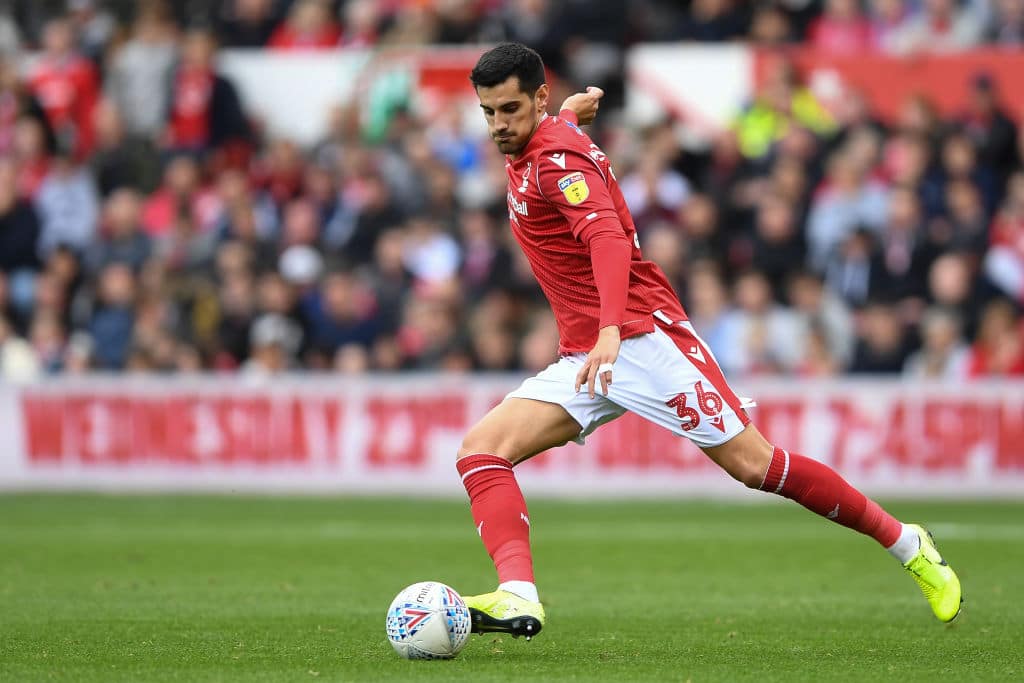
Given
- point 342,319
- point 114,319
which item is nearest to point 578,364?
point 342,319

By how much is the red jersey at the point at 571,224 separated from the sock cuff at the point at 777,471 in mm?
686

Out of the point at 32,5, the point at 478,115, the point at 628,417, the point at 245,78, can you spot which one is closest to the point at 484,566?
the point at 628,417

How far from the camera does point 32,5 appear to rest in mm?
21000

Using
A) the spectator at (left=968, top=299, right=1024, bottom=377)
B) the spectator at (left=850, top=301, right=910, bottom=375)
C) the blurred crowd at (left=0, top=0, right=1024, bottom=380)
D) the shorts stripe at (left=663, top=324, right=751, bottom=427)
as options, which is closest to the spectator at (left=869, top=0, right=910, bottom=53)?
the blurred crowd at (left=0, top=0, right=1024, bottom=380)

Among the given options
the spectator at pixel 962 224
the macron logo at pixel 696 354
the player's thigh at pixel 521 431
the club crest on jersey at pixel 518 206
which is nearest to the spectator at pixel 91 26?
the spectator at pixel 962 224

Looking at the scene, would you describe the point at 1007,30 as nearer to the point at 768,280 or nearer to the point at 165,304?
the point at 768,280

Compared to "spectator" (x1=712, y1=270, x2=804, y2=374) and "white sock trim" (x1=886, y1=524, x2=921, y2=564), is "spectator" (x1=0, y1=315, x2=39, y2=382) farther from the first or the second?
"white sock trim" (x1=886, y1=524, x2=921, y2=564)

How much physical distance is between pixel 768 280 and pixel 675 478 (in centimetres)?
215

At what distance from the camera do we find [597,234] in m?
6.33

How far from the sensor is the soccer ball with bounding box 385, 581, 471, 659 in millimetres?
6191

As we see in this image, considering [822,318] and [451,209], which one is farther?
[451,209]

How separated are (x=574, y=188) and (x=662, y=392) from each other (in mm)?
901

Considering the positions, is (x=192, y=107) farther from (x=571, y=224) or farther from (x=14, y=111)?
(x=571, y=224)

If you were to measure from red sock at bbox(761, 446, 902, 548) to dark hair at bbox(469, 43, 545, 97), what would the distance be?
1816mm
